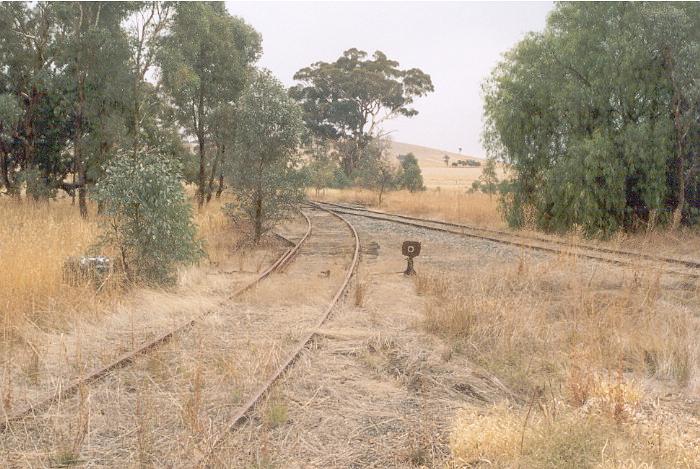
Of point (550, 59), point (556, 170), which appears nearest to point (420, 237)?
point (556, 170)

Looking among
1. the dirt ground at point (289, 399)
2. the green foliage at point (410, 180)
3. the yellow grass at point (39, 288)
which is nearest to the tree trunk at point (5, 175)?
the yellow grass at point (39, 288)

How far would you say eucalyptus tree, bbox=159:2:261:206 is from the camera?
2044cm

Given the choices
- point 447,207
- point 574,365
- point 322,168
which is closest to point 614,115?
point 447,207

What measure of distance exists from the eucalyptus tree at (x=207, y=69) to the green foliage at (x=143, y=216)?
11.7 meters

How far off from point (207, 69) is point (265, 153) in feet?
39.7

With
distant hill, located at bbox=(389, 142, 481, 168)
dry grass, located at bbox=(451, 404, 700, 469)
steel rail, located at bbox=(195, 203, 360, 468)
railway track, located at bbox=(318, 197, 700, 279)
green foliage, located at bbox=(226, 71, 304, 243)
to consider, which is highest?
distant hill, located at bbox=(389, 142, 481, 168)

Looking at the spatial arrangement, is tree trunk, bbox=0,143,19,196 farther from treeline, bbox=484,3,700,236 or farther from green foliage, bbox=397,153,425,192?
green foliage, bbox=397,153,425,192

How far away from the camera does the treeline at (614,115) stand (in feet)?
55.2

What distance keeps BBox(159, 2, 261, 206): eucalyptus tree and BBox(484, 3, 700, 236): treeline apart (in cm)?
1201

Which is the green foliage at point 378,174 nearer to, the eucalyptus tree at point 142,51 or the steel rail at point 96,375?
the eucalyptus tree at point 142,51

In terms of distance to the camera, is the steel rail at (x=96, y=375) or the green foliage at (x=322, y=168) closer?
the steel rail at (x=96, y=375)

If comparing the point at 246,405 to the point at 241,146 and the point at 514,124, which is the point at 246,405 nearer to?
the point at 241,146

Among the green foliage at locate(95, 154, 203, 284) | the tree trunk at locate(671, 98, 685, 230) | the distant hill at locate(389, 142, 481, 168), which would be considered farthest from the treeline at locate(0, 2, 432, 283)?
the distant hill at locate(389, 142, 481, 168)

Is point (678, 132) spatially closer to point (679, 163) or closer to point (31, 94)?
point (679, 163)
